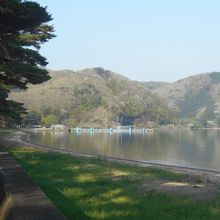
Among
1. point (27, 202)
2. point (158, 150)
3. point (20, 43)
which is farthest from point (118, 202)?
point (158, 150)

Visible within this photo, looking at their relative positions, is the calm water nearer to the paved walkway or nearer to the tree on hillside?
the tree on hillside

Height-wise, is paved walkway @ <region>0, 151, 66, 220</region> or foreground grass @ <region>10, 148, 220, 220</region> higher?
paved walkway @ <region>0, 151, 66, 220</region>

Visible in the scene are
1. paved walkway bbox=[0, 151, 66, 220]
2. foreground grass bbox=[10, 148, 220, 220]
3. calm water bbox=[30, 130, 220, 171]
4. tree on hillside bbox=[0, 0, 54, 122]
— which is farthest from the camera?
calm water bbox=[30, 130, 220, 171]

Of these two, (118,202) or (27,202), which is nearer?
(27,202)

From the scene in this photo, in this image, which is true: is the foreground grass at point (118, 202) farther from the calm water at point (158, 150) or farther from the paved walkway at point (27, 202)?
the calm water at point (158, 150)

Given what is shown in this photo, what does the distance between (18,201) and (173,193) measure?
672cm

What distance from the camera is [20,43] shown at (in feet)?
74.9

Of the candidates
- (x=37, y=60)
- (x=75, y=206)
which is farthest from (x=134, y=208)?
(x=37, y=60)

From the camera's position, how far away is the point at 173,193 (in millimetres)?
15242

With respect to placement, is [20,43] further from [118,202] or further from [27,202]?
[27,202]

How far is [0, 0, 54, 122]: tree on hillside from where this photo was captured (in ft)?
47.4

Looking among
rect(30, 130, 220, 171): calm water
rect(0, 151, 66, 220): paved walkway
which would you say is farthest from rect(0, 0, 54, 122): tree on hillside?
rect(30, 130, 220, 171): calm water

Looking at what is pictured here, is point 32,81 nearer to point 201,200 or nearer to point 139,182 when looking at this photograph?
point 139,182

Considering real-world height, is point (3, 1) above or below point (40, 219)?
above
